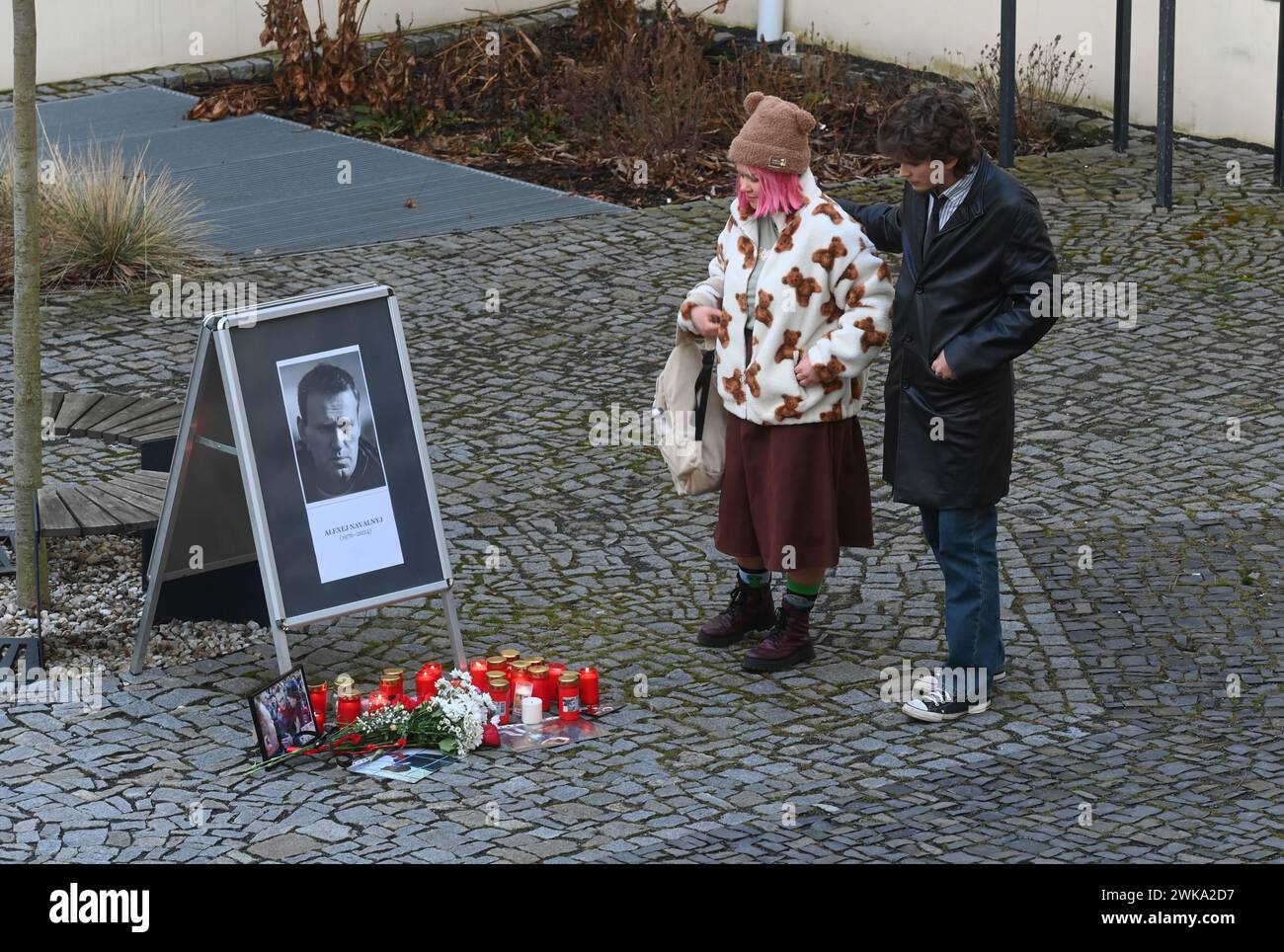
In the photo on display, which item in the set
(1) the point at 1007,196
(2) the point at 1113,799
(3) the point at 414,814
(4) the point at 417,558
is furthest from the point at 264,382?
(2) the point at 1113,799

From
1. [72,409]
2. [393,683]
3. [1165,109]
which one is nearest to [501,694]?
[393,683]

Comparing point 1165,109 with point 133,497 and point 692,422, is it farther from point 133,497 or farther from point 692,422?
point 133,497

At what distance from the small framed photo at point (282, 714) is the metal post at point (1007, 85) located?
7282mm

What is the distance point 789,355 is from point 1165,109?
6.09 metres

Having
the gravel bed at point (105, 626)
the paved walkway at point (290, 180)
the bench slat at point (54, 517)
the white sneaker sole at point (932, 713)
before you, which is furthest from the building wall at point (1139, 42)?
the bench slat at point (54, 517)

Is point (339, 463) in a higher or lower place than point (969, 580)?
higher

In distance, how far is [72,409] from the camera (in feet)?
25.0

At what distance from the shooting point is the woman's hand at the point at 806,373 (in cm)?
611

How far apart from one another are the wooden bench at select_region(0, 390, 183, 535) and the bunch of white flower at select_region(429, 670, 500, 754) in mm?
1212

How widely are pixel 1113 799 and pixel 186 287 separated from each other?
21.0 feet

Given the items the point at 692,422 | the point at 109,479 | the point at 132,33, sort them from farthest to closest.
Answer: the point at 132,33
the point at 109,479
the point at 692,422
